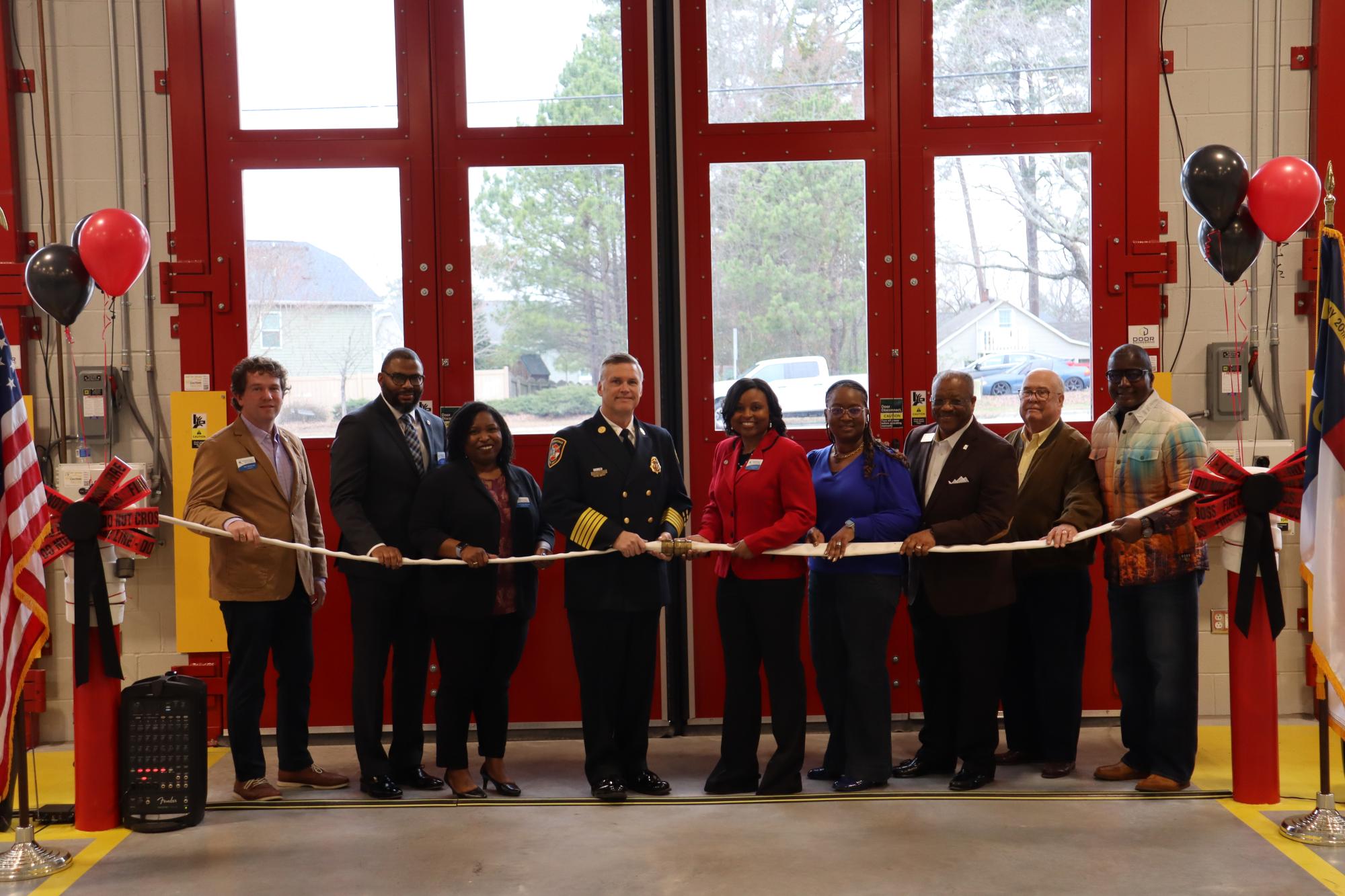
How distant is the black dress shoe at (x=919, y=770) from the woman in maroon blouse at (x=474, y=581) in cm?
159

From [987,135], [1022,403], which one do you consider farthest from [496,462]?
[987,135]

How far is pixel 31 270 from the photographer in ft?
15.4

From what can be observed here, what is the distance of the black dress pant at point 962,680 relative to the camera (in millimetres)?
4723

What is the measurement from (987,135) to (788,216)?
1049mm

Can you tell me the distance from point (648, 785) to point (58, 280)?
311 cm

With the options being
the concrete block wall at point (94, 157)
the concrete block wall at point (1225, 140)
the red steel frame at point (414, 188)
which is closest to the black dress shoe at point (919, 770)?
the red steel frame at point (414, 188)

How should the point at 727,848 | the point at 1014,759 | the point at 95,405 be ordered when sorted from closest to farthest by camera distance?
1. the point at 727,848
2. the point at 1014,759
3. the point at 95,405

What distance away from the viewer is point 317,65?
228 inches

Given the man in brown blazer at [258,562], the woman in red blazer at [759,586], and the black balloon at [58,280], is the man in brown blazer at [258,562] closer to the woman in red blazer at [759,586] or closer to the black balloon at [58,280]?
the black balloon at [58,280]

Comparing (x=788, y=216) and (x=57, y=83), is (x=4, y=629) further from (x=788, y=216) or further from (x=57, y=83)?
(x=788, y=216)

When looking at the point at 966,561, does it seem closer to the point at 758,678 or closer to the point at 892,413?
the point at 758,678

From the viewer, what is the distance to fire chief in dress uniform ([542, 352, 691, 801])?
4.66 metres

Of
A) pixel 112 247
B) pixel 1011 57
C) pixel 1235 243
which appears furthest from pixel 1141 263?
pixel 112 247

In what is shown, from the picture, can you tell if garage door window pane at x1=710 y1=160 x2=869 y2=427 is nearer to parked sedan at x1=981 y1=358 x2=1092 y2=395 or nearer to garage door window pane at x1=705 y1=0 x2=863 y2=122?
garage door window pane at x1=705 y1=0 x2=863 y2=122
